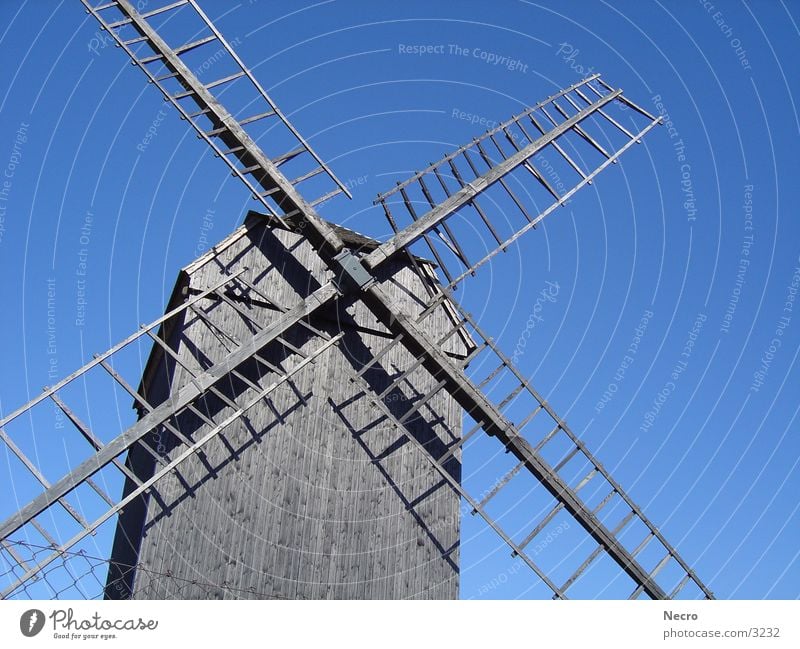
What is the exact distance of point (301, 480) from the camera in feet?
Result: 51.4

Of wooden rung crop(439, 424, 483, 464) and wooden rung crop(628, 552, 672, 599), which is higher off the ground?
wooden rung crop(439, 424, 483, 464)

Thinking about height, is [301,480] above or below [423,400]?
above

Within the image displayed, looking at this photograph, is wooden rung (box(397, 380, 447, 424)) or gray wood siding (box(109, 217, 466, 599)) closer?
gray wood siding (box(109, 217, 466, 599))

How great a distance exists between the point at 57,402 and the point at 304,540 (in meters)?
4.80

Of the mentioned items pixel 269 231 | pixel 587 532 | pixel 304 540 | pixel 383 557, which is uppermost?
pixel 269 231

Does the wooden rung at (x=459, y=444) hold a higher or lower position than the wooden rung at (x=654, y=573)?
higher

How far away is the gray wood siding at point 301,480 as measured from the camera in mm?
14477

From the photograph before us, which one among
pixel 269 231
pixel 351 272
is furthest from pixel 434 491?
pixel 269 231

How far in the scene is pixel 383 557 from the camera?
15883mm

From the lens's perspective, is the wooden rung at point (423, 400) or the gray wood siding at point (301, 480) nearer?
the gray wood siding at point (301, 480)

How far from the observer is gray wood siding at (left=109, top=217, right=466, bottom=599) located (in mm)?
14477
